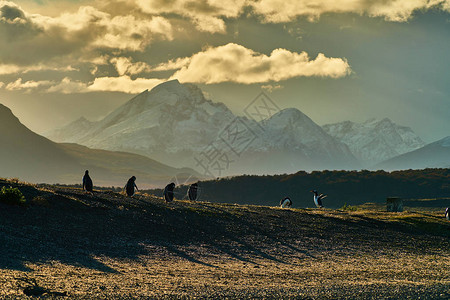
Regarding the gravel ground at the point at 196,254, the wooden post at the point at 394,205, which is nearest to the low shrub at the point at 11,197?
the gravel ground at the point at 196,254

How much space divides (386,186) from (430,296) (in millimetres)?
118848

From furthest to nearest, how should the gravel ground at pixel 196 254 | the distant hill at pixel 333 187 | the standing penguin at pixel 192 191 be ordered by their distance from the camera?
the distant hill at pixel 333 187, the standing penguin at pixel 192 191, the gravel ground at pixel 196 254

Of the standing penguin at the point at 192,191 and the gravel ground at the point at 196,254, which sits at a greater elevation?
the standing penguin at the point at 192,191

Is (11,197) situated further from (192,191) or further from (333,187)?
(333,187)

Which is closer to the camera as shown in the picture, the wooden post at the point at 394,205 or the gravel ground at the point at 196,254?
the gravel ground at the point at 196,254

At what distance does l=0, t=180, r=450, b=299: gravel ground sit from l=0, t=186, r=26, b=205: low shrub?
1.79ft

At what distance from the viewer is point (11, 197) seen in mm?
26547

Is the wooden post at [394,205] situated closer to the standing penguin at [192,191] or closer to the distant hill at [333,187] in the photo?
the standing penguin at [192,191]

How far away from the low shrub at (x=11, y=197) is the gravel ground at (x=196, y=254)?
0.54m

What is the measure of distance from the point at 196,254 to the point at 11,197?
1088 centimetres

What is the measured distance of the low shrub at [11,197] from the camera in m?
26.4

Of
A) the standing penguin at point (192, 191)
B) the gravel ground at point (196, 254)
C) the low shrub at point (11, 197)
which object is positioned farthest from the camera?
the standing penguin at point (192, 191)

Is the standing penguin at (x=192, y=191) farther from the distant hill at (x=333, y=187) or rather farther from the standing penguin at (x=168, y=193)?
the distant hill at (x=333, y=187)

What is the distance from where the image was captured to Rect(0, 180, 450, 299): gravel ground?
55.6ft
